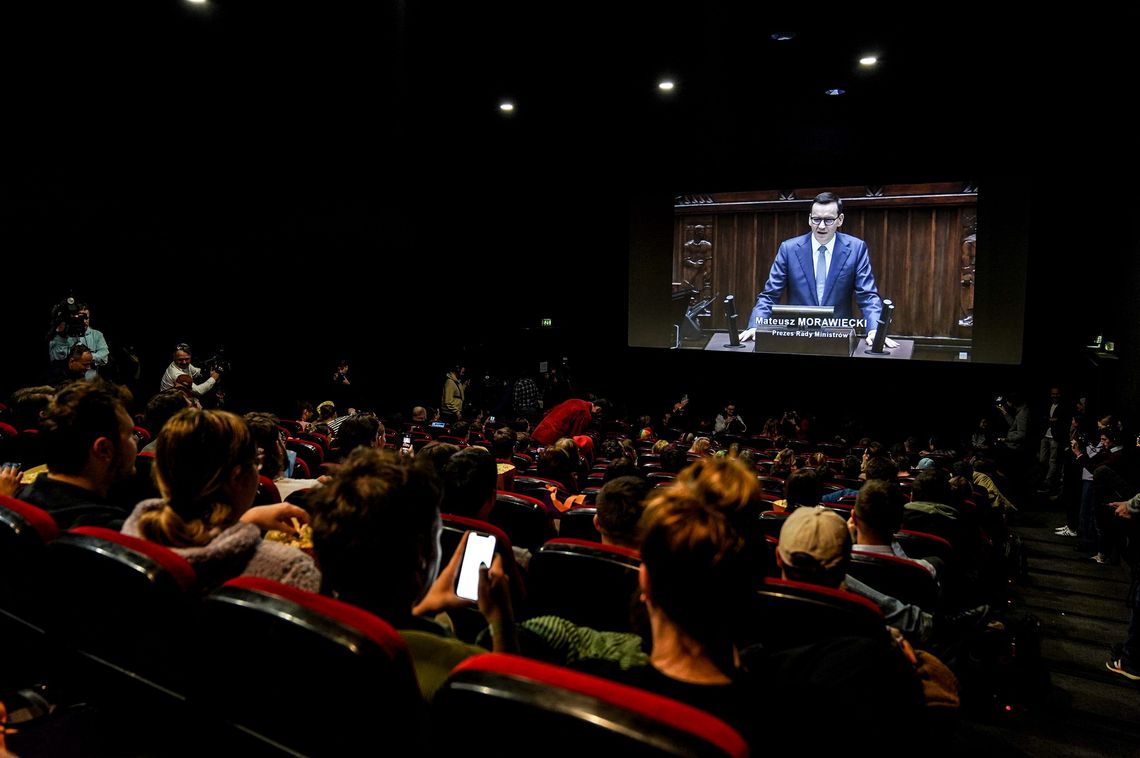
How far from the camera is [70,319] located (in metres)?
6.68

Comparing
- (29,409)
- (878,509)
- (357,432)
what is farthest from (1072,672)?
(29,409)

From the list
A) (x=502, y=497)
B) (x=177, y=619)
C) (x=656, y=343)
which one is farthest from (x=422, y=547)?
(x=656, y=343)

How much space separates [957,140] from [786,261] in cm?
291

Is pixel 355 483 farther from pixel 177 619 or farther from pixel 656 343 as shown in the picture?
pixel 656 343

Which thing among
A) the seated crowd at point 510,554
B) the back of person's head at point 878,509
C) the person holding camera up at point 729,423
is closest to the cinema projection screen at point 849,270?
the person holding camera up at point 729,423

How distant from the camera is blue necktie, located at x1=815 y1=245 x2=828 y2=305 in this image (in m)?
11.5

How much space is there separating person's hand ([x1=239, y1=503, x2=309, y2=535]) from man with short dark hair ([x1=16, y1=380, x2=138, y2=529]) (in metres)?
0.36

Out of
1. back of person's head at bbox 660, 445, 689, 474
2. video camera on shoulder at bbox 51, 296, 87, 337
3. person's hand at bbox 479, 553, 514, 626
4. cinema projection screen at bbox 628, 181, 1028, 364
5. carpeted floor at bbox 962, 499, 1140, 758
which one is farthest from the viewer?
cinema projection screen at bbox 628, 181, 1028, 364

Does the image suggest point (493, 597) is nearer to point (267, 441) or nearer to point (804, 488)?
point (267, 441)

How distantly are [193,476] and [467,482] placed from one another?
1.17 m

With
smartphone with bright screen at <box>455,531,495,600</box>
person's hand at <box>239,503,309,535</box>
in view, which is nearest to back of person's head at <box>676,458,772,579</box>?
smartphone with bright screen at <box>455,531,495,600</box>

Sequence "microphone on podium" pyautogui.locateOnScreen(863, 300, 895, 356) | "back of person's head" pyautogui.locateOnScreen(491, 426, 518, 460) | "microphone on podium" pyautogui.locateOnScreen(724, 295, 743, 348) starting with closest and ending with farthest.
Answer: "back of person's head" pyautogui.locateOnScreen(491, 426, 518, 460), "microphone on podium" pyautogui.locateOnScreen(863, 300, 895, 356), "microphone on podium" pyautogui.locateOnScreen(724, 295, 743, 348)

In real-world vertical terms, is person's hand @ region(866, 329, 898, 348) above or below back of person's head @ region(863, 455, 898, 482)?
above

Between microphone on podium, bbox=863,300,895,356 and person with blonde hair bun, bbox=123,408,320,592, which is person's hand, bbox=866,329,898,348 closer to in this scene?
microphone on podium, bbox=863,300,895,356
